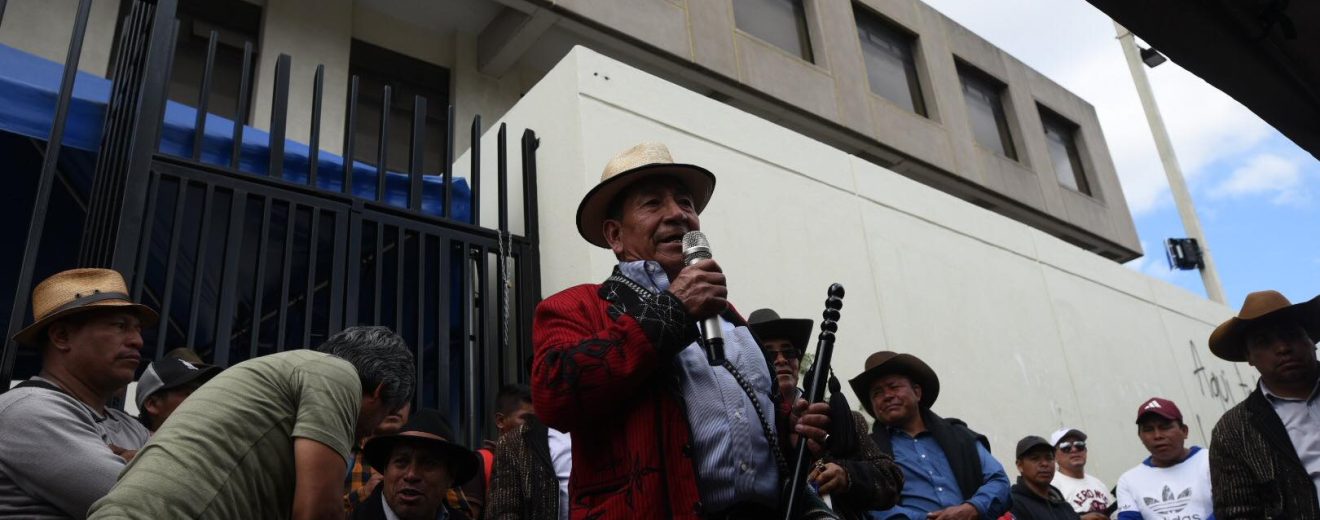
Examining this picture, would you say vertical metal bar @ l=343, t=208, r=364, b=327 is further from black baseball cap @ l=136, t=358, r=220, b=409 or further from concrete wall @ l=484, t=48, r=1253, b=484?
concrete wall @ l=484, t=48, r=1253, b=484

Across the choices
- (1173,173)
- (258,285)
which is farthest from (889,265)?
(1173,173)

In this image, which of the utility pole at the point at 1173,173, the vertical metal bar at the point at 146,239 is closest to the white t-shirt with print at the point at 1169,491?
the vertical metal bar at the point at 146,239

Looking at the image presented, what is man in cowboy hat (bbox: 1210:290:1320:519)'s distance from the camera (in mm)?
4000

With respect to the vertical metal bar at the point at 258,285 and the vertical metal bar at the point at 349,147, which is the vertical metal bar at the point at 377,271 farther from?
the vertical metal bar at the point at 258,285

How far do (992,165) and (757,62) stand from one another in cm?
475

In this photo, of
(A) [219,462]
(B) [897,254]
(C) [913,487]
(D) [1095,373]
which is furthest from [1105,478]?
(A) [219,462]

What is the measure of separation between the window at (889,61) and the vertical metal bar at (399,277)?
30.4 feet

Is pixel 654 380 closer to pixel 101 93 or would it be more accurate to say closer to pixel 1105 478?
pixel 101 93

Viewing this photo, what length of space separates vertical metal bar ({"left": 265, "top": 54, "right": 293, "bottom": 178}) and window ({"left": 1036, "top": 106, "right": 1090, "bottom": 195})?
13.7m

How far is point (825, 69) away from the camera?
1209 cm

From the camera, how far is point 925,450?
15.5 feet

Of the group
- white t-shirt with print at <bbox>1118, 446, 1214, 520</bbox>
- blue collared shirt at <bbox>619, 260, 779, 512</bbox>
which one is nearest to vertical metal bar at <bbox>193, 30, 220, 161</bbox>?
blue collared shirt at <bbox>619, 260, 779, 512</bbox>

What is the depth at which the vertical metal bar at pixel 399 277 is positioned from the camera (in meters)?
4.88

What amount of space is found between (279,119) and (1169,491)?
19.2ft
